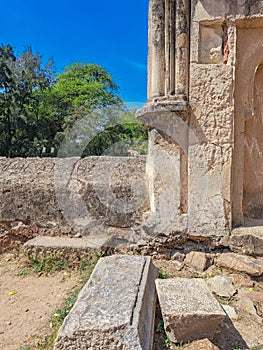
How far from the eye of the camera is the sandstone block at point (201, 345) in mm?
1669

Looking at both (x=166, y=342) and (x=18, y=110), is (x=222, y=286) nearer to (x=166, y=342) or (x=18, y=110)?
(x=166, y=342)

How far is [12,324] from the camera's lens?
2.03m

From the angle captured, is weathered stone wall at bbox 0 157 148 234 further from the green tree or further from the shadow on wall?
the green tree

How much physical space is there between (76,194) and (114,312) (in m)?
1.84

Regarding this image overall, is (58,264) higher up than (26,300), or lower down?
higher up

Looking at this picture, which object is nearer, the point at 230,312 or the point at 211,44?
the point at 230,312

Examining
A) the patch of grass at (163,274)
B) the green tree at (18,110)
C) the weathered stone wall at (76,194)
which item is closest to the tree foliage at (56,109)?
the green tree at (18,110)

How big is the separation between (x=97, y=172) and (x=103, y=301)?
1811 mm

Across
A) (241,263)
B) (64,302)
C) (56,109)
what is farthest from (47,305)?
(56,109)

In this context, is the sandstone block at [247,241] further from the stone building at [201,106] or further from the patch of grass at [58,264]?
the patch of grass at [58,264]

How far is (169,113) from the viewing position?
2723mm

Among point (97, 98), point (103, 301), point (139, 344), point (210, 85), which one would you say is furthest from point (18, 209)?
point (97, 98)

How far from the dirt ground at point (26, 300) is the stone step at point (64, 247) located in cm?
21

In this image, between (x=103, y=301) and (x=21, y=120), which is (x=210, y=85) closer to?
(x=103, y=301)
